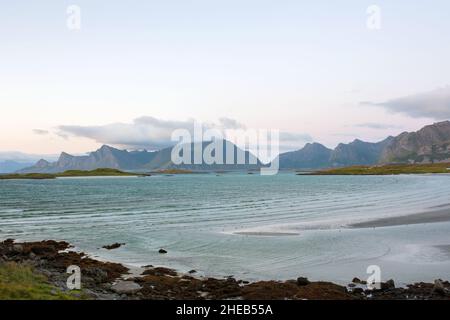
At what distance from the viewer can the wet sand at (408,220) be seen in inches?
2064

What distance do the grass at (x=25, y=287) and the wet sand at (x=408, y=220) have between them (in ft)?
131

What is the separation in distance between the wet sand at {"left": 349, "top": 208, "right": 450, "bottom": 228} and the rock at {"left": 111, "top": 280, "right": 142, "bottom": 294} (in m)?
34.7

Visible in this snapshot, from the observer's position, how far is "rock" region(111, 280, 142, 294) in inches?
A: 934

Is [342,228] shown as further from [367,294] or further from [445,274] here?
[367,294]

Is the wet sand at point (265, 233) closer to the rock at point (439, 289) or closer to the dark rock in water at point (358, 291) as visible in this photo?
the dark rock in water at point (358, 291)

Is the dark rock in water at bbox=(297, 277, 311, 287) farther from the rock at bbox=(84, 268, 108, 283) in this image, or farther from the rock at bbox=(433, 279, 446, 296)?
the rock at bbox=(84, 268, 108, 283)

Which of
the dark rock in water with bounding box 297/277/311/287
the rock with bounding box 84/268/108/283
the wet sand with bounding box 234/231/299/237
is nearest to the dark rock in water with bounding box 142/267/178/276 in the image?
the rock with bounding box 84/268/108/283

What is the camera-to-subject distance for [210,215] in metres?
67.1

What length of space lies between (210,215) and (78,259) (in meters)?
34.4

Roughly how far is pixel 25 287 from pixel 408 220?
5104 centimetres

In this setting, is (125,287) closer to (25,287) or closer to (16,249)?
(25,287)

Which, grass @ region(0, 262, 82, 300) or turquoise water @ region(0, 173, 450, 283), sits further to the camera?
turquoise water @ region(0, 173, 450, 283)
